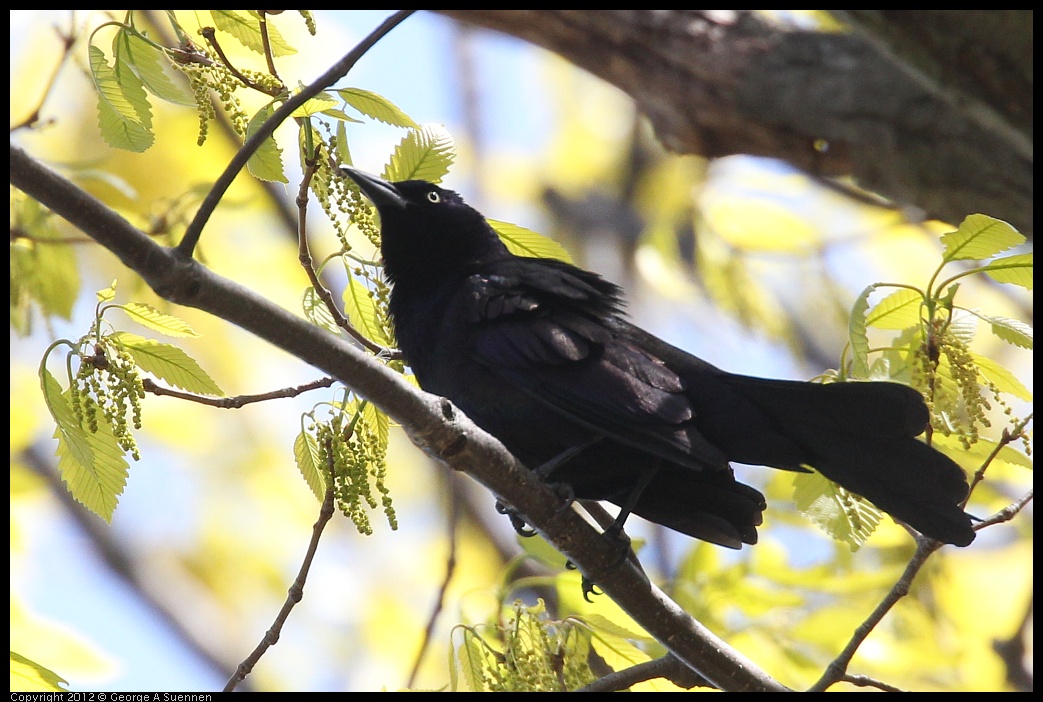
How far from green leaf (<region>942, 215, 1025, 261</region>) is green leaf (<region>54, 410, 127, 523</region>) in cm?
242

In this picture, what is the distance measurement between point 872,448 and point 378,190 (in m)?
2.13

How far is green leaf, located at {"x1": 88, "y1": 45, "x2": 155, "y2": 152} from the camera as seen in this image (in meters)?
2.79

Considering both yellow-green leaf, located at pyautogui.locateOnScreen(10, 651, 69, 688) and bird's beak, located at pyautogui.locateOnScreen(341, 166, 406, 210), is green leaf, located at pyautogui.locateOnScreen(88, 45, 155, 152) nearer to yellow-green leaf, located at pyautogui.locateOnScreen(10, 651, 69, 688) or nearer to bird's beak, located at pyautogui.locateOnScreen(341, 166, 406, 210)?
bird's beak, located at pyautogui.locateOnScreen(341, 166, 406, 210)

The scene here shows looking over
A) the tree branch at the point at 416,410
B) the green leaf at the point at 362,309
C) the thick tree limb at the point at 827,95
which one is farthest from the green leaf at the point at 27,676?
the thick tree limb at the point at 827,95

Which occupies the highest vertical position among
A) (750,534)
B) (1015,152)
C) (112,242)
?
(1015,152)

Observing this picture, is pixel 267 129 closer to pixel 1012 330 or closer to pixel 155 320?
pixel 155 320

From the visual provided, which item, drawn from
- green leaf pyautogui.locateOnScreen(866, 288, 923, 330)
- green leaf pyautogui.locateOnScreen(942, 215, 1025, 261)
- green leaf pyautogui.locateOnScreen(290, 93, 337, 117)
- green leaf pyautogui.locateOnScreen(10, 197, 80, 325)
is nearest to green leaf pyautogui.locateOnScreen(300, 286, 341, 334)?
green leaf pyautogui.locateOnScreen(290, 93, 337, 117)

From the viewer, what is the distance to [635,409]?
344 centimetres

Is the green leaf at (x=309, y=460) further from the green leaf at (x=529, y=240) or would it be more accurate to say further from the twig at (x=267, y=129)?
the green leaf at (x=529, y=240)

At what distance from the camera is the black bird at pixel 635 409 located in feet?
10.7

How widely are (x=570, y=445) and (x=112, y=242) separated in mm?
1977

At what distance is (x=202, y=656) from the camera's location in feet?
24.0
